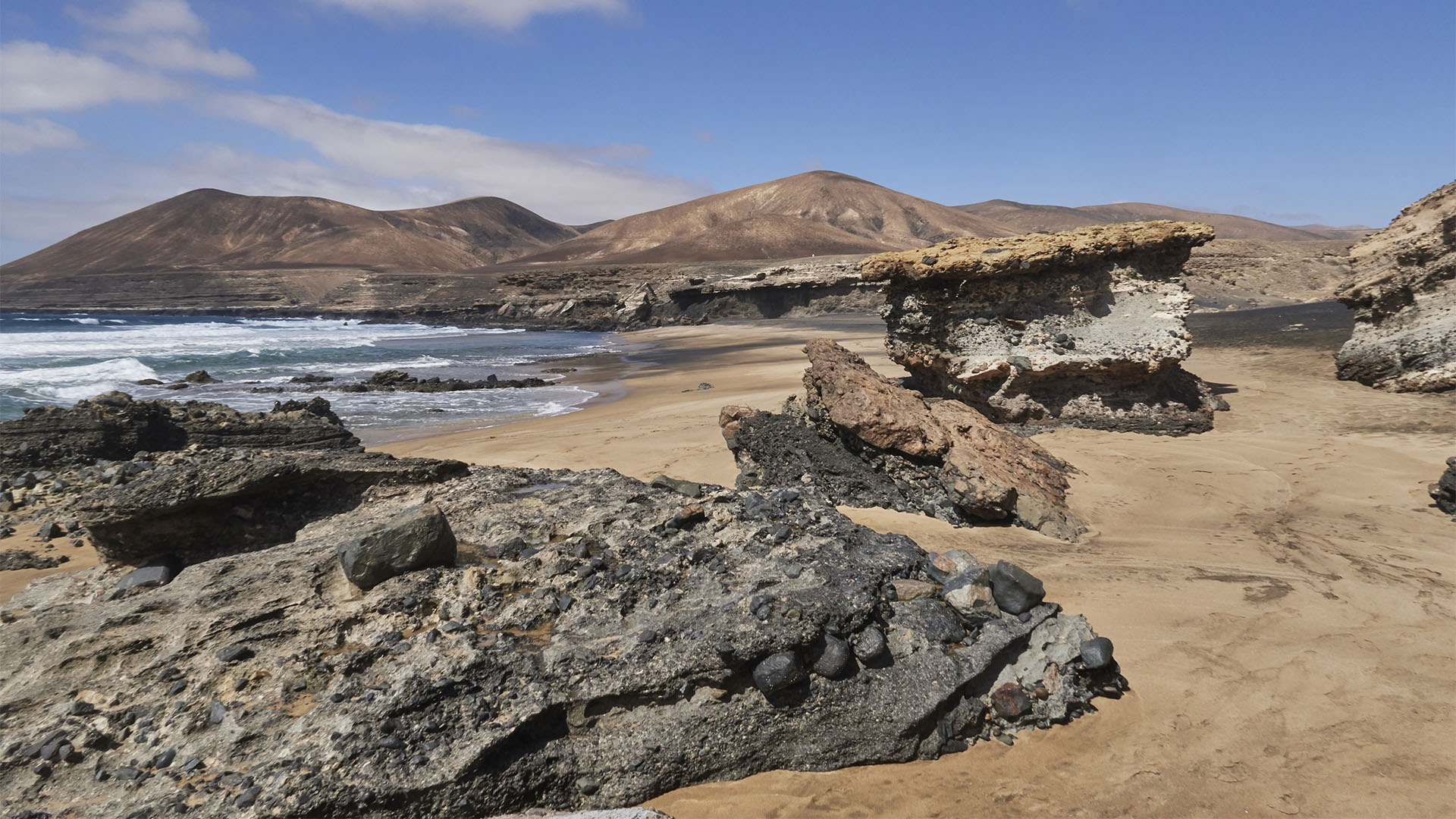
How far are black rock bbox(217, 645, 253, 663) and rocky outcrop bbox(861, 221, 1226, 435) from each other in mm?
8180

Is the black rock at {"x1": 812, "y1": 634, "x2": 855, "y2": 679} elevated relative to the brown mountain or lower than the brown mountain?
lower

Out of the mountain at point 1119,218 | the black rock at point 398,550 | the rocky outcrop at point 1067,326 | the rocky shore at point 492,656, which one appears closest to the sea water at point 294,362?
the rocky outcrop at point 1067,326

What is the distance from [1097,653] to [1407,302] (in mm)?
11742

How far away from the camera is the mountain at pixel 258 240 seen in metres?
86.4

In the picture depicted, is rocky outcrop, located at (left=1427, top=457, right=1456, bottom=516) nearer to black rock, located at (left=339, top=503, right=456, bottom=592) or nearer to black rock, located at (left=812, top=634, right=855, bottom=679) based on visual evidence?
black rock, located at (left=812, top=634, right=855, bottom=679)

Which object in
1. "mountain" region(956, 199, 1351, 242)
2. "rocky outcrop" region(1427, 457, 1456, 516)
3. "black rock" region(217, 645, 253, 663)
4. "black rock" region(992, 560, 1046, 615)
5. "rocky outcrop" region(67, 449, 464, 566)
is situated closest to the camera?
"black rock" region(217, 645, 253, 663)

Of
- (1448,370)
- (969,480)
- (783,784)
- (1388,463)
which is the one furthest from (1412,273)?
(783,784)

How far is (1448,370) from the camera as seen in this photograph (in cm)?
936

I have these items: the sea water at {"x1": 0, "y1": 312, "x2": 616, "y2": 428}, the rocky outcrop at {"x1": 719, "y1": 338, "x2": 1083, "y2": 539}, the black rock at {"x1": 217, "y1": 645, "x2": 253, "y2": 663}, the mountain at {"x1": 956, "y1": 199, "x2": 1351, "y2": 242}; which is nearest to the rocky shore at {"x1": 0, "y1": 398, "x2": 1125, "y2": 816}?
the black rock at {"x1": 217, "y1": 645, "x2": 253, "y2": 663}

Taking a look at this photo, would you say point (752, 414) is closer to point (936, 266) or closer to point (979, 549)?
point (979, 549)

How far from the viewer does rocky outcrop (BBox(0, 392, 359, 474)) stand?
8.16 m

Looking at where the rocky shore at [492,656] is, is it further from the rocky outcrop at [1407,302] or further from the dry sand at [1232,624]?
the rocky outcrop at [1407,302]

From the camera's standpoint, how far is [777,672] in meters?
2.81

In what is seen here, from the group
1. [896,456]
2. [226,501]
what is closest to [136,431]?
[226,501]
